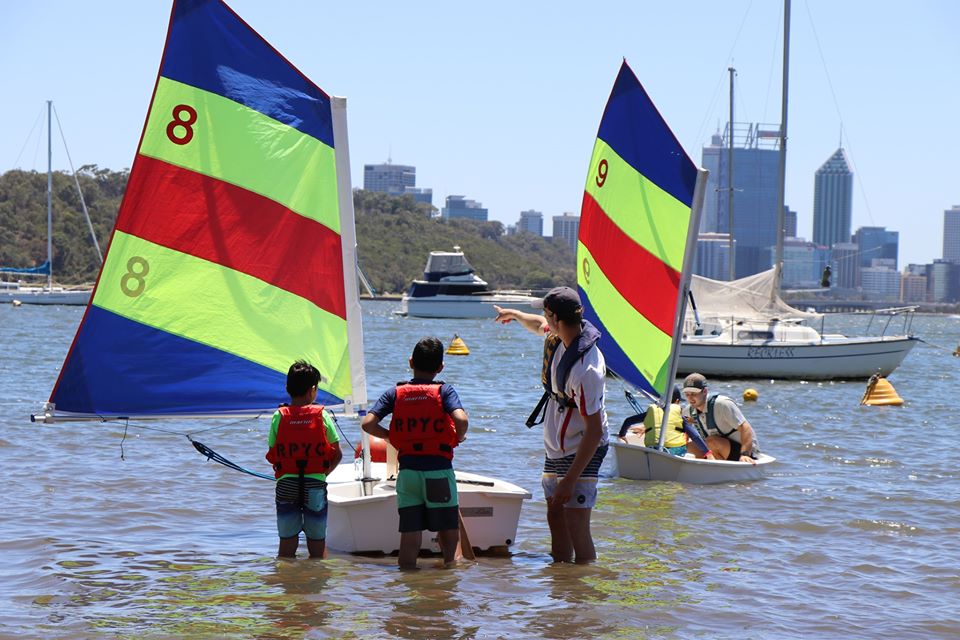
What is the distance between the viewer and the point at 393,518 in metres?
7.86

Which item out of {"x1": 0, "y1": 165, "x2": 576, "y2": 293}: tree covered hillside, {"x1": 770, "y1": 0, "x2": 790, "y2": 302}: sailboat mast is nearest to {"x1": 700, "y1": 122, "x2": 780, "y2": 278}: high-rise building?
{"x1": 0, "y1": 165, "x2": 576, "y2": 293}: tree covered hillside

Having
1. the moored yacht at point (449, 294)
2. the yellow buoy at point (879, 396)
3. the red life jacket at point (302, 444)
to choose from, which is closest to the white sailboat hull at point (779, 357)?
the yellow buoy at point (879, 396)

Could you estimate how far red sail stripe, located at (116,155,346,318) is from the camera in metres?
7.70

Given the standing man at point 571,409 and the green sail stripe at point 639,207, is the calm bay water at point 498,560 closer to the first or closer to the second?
the standing man at point 571,409

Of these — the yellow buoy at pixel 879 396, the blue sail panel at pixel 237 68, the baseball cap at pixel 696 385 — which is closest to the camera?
the blue sail panel at pixel 237 68

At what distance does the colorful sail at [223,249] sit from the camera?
7.68 meters

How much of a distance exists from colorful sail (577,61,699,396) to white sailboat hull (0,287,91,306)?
2792 inches

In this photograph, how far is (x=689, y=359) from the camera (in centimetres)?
2867

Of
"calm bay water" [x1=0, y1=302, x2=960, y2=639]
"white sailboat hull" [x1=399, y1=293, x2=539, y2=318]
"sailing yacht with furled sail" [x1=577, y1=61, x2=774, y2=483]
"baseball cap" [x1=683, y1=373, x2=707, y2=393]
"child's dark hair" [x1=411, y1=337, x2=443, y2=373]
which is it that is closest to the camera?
"calm bay water" [x1=0, y1=302, x2=960, y2=639]

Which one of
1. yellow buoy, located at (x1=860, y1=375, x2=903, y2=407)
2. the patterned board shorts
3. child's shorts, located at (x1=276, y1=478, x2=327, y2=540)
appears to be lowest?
yellow buoy, located at (x1=860, y1=375, x2=903, y2=407)

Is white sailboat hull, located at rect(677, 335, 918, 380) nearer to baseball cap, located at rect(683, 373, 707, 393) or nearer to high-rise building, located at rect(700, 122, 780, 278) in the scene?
baseball cap, located at rect(683, 373, 707, 393)

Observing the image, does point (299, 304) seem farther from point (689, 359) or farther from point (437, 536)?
point (689, 359)

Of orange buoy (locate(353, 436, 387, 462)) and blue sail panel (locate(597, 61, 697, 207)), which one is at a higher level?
blue sail panel (locate(597, 61, 697, 207))

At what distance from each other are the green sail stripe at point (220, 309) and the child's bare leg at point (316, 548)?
1013mm
